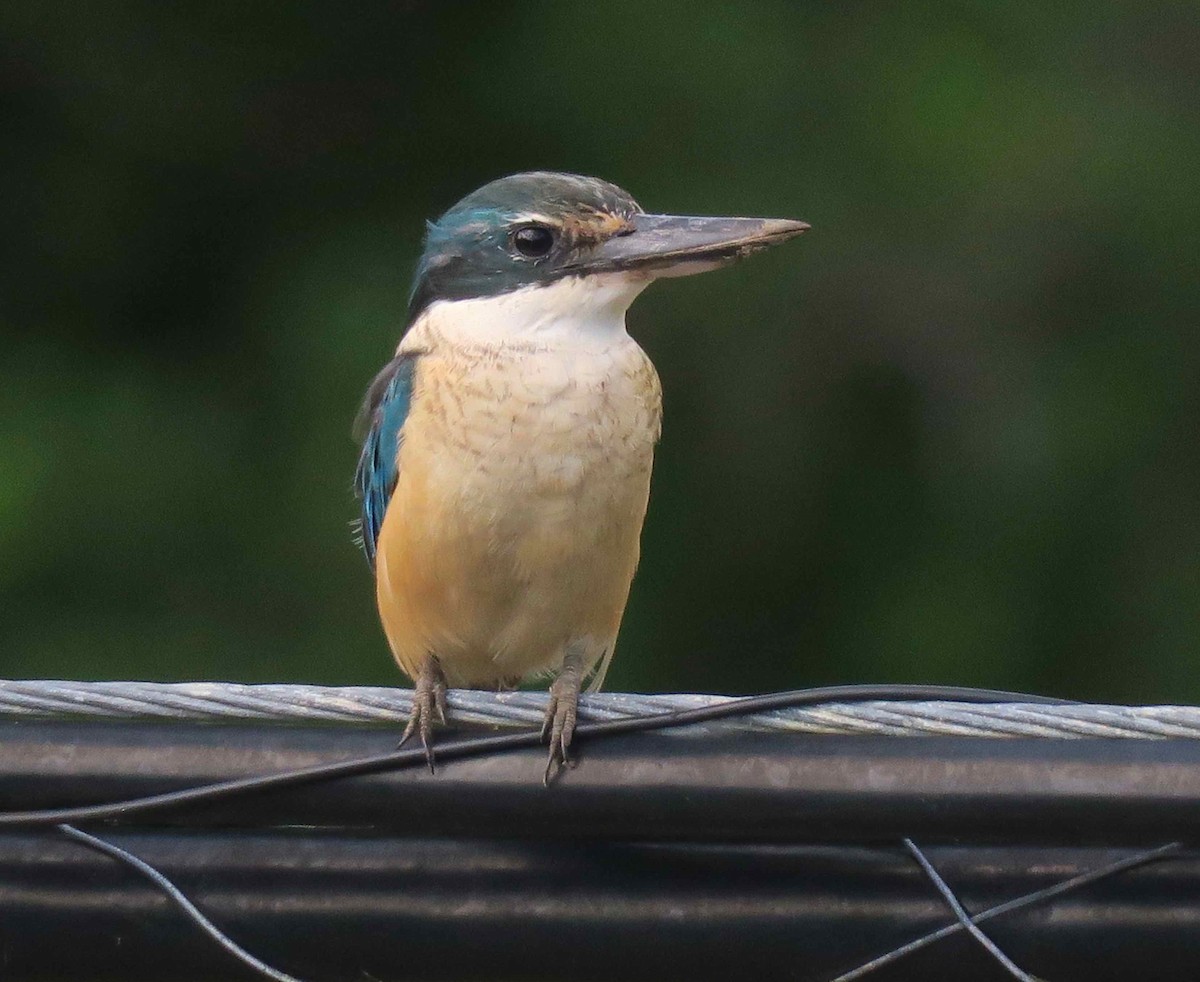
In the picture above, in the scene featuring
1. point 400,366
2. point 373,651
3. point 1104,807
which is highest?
point 400,366

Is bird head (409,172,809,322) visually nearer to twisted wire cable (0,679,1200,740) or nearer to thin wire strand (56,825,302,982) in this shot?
twisted wire cable (0,679,1200,740)

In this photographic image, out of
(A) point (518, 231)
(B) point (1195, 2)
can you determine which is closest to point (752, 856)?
(A) point (518, 231)

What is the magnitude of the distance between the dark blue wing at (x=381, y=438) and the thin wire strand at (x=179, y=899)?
1247 millimetres

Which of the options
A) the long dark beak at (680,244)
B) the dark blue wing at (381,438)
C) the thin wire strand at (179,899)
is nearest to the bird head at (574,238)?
the long dark beak at (680,244)

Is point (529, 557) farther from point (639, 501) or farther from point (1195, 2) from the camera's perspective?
point (1195, 2)

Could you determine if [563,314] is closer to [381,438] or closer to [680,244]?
[680,244]

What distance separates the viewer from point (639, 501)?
9.28ft

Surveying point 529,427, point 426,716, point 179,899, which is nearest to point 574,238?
point 529,427

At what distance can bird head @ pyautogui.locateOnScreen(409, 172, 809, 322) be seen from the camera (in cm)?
279

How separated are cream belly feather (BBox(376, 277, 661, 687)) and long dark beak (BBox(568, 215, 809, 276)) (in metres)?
0.05

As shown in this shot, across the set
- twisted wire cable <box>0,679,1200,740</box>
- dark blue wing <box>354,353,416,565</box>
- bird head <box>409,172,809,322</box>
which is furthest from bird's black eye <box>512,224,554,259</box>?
twisted wire cable <box>0,679,1200,740</box>

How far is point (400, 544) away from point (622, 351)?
1.61ft

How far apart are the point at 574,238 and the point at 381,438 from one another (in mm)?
503

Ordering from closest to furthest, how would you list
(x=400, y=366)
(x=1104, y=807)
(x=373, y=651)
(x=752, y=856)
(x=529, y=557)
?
(x=1104, y=807) < (x=752, y=856) < (x=529, y=557) < (x=400, y=366) < (x=373, y=651)
